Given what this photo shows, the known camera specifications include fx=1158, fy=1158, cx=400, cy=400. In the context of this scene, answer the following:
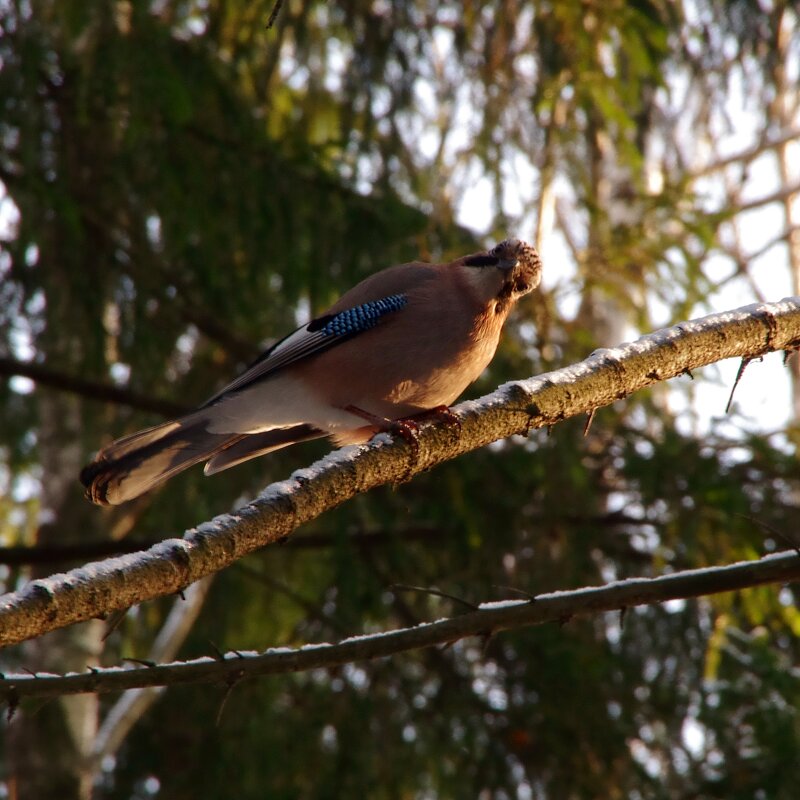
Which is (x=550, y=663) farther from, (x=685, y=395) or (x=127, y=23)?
(x=127, y=23)

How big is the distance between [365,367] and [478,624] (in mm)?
1557

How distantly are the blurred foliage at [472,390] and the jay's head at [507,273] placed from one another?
1392mm

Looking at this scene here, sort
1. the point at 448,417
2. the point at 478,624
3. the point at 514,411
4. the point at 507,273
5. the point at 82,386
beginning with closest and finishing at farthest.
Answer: the point at 478,624
the point at 514,411
the point at 448,417
the point at 507,273
the point at 82,386

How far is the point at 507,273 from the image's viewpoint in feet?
13.9

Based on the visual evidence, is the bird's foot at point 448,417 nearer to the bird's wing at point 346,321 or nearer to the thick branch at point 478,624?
the thick branch at point 478,624

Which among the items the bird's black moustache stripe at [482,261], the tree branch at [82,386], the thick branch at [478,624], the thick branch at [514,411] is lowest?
the thick branch at [478,624]

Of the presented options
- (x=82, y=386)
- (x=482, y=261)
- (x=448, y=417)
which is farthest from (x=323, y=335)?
(x=82, y=386)

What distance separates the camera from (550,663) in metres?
5.76

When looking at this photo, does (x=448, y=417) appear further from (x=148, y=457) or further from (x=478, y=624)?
(x=148, y=457)

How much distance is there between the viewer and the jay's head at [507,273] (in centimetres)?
424

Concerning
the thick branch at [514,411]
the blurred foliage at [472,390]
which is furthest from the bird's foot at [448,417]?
the blurred foliage at [472,390]

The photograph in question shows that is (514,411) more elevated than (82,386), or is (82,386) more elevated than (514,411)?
(82,386)

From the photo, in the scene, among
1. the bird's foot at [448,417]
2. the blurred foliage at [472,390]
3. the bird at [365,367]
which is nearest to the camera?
the bird's foot at [448,417]

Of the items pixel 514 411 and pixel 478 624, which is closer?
pixel 478 624
